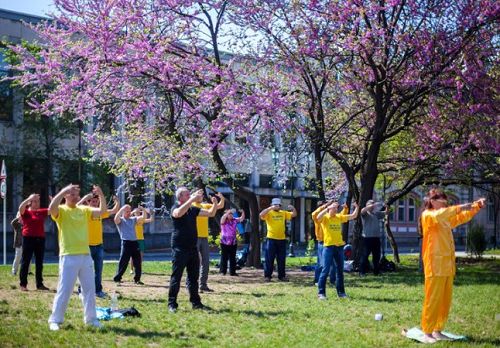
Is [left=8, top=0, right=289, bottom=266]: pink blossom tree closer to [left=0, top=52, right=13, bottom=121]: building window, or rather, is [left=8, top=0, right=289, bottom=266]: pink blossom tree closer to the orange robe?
the orange robe

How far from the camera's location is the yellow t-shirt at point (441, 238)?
8648 mm

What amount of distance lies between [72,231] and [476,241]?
22.9 metres

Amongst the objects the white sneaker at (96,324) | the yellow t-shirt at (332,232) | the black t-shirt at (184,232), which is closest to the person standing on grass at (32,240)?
the black t-shirt at (184,232)

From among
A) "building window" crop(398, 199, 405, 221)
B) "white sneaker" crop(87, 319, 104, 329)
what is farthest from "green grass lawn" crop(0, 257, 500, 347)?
"building window" crop(398, 199, 405, 221)

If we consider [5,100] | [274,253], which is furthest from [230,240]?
[5,100]

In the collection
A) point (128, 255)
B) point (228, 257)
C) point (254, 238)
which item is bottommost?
point (228, 257)

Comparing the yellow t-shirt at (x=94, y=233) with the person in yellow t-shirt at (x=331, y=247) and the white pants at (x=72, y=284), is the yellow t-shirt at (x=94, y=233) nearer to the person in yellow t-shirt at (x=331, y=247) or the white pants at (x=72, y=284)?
the white pants at (x=72, y=284)

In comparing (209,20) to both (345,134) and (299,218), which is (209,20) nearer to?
(345,134)

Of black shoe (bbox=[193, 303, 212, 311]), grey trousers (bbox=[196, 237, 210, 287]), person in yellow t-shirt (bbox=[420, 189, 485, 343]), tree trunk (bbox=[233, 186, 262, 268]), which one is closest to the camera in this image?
person in yellow t-shirt (bbox=[420, 189, 485, 343])

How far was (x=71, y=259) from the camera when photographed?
9.24 metres

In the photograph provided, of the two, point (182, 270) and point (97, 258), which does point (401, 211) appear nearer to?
point (97, 258)

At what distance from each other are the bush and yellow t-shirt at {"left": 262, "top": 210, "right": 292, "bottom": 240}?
14.3m

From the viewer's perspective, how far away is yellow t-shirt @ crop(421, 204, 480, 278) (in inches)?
340

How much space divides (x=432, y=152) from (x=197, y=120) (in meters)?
7.29
